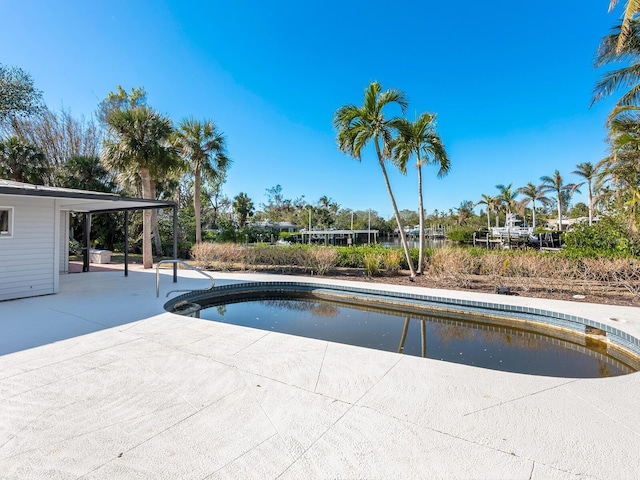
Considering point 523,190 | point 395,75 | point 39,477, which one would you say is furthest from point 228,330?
point 523,190

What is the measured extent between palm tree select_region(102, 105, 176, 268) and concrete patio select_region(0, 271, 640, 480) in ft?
28.4

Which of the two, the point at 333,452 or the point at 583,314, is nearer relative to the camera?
the point at 333,452

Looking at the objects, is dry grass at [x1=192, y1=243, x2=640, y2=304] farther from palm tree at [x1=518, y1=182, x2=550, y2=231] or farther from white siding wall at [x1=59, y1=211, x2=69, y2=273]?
palm tree at [x1=518, y1=182, x2=550, y2=231]

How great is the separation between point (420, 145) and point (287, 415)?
29.7 feet

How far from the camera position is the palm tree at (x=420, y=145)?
9.41 m

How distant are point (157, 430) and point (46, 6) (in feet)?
44.6

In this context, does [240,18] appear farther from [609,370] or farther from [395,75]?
[609,370]

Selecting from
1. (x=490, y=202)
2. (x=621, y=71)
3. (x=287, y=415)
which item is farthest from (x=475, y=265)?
(x=490, y=202)

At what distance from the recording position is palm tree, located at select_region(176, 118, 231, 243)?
50.1 ft

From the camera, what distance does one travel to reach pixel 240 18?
34.9 feet

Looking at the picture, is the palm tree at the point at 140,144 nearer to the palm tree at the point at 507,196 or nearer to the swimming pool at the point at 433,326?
the swimming pool at the point at 433,326

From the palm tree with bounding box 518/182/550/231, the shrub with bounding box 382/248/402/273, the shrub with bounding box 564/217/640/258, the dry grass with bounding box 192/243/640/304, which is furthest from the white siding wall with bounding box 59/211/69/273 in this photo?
the palm tree with bounding box 518/182/550/231

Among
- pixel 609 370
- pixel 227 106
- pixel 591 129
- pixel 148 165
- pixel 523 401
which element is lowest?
pixel 609 370

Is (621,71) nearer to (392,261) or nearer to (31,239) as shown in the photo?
(392,261)
